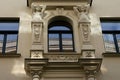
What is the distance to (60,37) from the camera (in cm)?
1315

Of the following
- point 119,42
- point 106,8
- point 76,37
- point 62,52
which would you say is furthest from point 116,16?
point 62,52

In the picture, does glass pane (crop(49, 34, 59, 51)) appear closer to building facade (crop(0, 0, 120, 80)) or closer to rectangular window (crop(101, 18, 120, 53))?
building facade (crop(0, 0, 120, 80))

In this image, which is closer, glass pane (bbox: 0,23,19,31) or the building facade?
the building facade

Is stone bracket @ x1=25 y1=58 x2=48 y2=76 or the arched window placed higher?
the arched window

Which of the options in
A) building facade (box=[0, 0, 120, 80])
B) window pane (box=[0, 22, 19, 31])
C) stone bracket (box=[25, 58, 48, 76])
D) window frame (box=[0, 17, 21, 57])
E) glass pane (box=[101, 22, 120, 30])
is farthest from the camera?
glass pane (box=[101, 22, 120, 30])

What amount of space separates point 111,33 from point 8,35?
4817mm

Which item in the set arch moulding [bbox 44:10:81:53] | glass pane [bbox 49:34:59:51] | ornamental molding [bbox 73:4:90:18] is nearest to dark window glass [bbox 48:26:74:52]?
glass pane [bbox 49:34:59:51]

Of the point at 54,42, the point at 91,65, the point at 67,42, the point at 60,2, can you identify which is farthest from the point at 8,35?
the point at 91,65

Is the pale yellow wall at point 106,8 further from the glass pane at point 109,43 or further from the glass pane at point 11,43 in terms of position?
the glass pane at point 11,43

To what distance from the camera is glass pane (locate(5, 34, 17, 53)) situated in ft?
41.3

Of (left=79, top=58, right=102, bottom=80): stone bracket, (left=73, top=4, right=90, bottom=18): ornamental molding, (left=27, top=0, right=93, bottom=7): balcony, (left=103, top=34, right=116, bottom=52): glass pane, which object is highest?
(left=27, top=0, right=93, bottom=7): balcony

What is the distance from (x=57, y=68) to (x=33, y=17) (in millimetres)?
2895

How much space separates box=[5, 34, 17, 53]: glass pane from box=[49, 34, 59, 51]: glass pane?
1582 mm

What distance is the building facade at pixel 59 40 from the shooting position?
11.4 m
